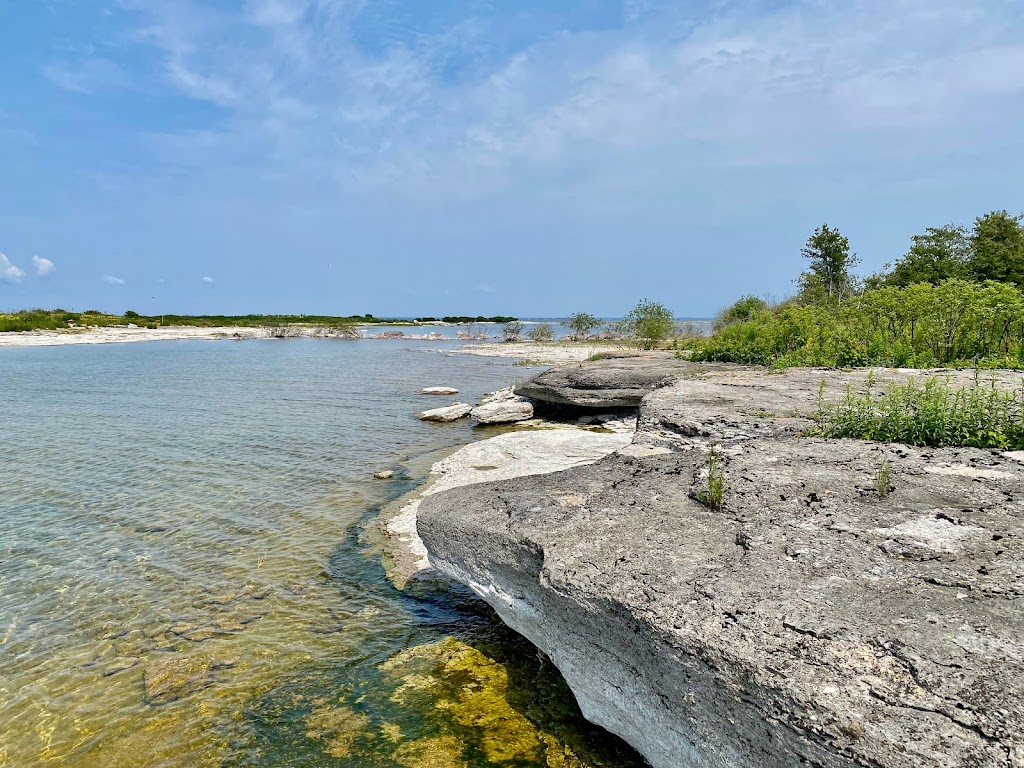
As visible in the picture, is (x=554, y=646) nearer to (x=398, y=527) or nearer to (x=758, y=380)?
(x=398, y=527)

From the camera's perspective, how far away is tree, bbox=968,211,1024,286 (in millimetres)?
37375

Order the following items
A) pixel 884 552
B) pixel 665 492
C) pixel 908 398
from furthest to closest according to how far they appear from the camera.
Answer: pixel 908 398, pixel 665 492, pixel 884 552

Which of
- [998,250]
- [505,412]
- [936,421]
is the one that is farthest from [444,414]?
[998,250]

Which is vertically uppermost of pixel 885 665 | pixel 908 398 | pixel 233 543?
pixel 908 398

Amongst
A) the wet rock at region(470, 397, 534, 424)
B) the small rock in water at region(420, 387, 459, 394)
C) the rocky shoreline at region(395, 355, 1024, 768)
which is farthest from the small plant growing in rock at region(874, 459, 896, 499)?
the small rock in water at region(420, 387, 459, 394)

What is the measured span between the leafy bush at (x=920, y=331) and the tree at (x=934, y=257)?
29.5 m

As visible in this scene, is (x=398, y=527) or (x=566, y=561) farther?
(x=398, y=527)

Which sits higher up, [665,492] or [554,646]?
[665,492]

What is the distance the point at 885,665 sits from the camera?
10.00 feet

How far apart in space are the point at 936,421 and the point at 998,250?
4225 centimetres

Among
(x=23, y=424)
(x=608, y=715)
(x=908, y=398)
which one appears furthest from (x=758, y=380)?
(x=23, y=424)

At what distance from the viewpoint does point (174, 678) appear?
593 centimetres

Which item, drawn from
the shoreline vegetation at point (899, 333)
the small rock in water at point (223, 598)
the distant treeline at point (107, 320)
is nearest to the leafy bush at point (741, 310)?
the shoreline vegetation at point (899, 333)

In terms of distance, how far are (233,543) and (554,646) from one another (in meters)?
6.57
